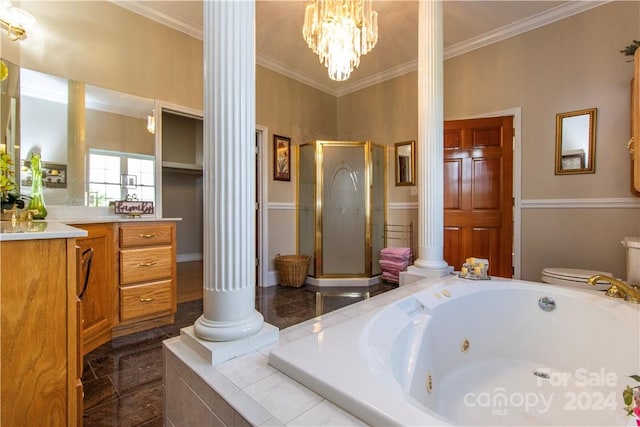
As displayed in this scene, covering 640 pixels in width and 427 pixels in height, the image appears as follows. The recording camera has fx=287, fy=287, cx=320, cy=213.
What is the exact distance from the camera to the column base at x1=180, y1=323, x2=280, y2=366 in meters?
0.98

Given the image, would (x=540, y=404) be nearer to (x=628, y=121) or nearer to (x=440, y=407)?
(x=440, y=407)

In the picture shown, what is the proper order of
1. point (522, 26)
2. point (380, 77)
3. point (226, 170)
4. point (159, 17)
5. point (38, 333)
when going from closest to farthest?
point (38, 333) < point (226, 170) < point (159, 17) < point (522, 26) < point (380, 77)

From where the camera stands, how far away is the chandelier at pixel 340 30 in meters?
1.98

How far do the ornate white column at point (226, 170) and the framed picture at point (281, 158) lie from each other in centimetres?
255

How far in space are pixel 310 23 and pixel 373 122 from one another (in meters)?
2.13

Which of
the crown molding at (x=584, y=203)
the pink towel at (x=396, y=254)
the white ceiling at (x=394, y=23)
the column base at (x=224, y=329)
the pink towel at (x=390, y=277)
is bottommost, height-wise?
the pink towel at (x=390, y=277)

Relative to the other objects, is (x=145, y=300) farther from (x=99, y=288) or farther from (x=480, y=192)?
(x=480, y=192)

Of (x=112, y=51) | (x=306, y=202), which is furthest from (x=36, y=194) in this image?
(x=306, y=202)

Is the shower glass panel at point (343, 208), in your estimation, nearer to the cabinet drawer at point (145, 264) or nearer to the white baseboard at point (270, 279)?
the white baseboard at point (270, 279)

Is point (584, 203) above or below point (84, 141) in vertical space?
below

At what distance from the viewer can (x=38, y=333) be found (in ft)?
3.11

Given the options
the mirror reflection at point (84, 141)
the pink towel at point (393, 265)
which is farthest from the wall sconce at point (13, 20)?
the pink towel at point (393, 265)

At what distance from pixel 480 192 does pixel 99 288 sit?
340 centimetres

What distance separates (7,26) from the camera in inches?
74.3
